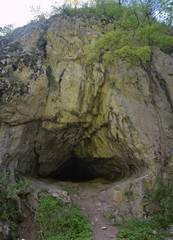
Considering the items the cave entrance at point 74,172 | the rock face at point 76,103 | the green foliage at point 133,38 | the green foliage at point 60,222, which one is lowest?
the green foliage at point 60,222

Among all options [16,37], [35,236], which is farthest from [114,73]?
[35,236]

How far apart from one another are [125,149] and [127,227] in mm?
3247

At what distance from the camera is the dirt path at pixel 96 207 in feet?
18.9

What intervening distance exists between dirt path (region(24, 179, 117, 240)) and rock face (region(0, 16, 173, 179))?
1.80 metres

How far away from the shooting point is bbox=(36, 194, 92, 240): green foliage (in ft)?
18.1

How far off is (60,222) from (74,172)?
23.4ft

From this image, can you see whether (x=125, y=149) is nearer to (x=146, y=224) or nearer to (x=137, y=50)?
(x=146, y=224)

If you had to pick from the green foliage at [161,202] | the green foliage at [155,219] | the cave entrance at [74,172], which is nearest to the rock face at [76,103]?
the green foliage at [161,202]

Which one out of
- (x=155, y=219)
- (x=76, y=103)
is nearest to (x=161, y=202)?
(x=155, y=219)

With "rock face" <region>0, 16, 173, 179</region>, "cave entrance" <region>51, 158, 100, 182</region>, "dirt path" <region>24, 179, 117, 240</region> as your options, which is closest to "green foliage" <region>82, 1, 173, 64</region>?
"rock face" <region>0, 16, 173, 179</region>

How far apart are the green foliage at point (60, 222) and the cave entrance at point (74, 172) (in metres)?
4.93

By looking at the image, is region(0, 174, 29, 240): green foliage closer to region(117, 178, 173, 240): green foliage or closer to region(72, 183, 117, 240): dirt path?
region(72, 183, 117, 240): dirt path

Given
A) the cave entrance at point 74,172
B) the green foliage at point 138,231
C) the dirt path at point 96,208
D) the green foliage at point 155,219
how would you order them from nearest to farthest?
the green foliage at point 138,231
the green foliage at point 155,219
the dirt path at point 96,208
the cave entrance at point 74,172

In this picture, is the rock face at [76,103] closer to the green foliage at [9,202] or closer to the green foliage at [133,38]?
A: the green foliage at [133,38]
